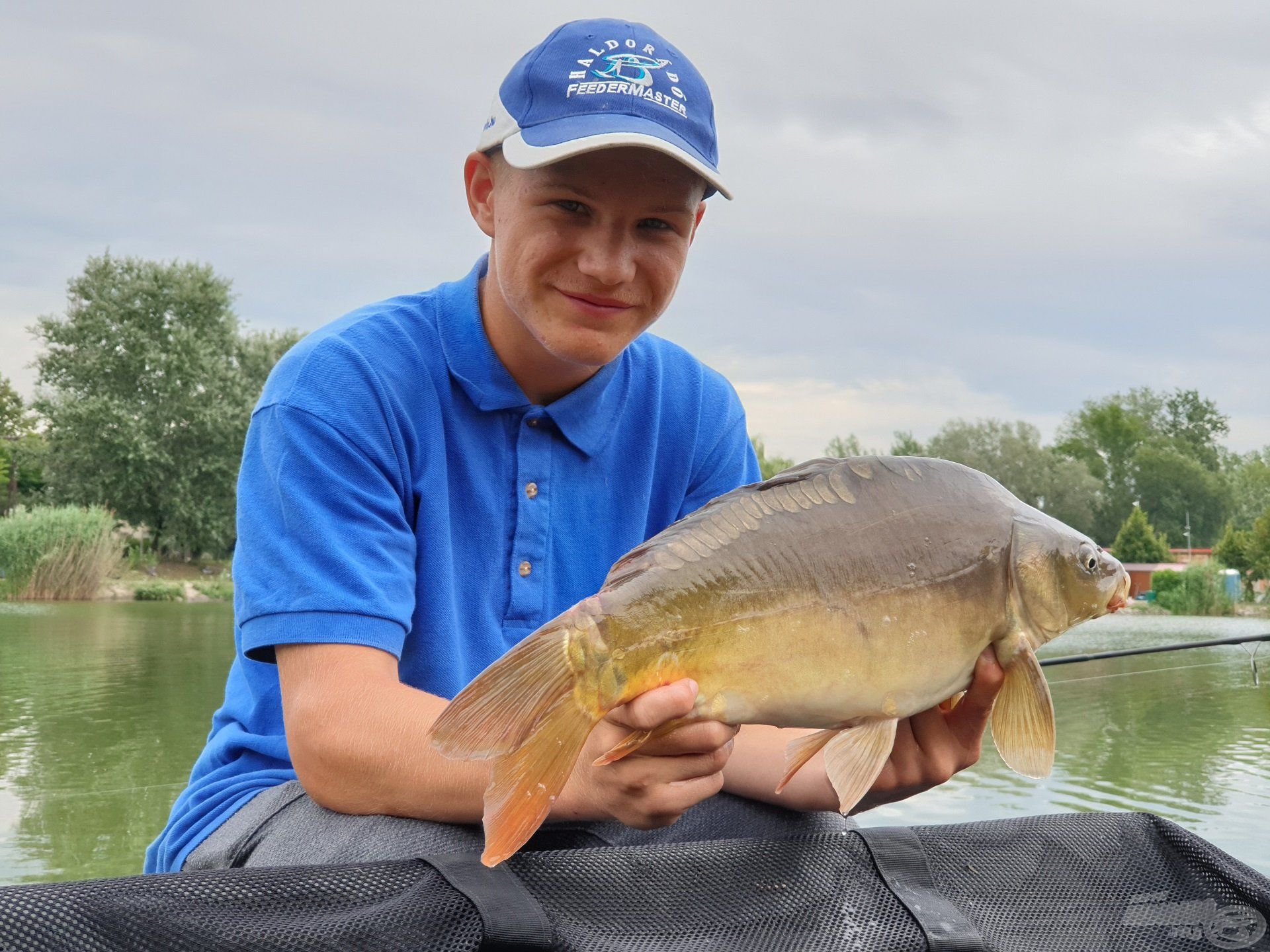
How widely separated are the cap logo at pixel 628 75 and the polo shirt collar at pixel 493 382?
0.49 m

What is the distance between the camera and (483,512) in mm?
2186

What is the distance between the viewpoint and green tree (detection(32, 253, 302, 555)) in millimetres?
30734

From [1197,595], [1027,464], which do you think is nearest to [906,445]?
[1027,464]

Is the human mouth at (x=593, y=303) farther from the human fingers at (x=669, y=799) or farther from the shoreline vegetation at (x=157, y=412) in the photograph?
the shoreline vegetation at (x=157, y=412)

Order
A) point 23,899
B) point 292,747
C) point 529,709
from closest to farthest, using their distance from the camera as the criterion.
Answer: point 23,899 < point 529,709 < point 292,747

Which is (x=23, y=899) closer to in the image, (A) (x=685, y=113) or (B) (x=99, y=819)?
(A) (x=685, y=113)

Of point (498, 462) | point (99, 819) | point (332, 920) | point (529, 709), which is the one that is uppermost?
point (498, 462)

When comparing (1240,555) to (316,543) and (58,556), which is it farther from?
(316,543)

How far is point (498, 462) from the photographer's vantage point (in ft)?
7.31

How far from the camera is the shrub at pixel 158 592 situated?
19750mm

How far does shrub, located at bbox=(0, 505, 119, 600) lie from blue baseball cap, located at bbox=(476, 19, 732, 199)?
55.0 ft

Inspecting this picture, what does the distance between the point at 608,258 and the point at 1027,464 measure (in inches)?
2338

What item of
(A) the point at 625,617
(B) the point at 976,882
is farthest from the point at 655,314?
(B) the point at 976,882

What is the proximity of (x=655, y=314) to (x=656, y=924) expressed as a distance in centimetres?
107
